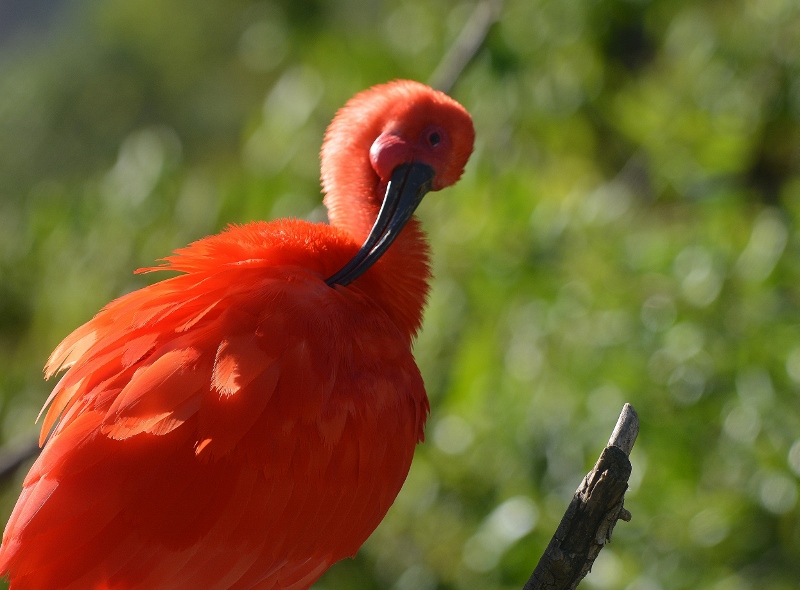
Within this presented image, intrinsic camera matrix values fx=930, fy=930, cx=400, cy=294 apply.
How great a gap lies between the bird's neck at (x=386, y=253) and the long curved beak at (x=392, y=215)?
67 mm

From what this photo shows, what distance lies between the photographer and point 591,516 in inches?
68.5

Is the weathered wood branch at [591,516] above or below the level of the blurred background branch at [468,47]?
above

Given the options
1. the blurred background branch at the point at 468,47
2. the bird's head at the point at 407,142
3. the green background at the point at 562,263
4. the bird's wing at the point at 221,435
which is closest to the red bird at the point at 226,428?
the bird's wing at the point at 221,435

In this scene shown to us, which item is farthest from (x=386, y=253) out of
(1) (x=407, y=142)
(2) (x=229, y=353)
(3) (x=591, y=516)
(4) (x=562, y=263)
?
(4) (x=562, y=263)

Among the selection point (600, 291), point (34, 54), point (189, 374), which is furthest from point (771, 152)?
point (34, 54)

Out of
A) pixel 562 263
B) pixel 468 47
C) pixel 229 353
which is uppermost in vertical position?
pixel 229 353

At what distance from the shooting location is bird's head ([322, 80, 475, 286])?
102 inches

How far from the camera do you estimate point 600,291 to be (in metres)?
4.02

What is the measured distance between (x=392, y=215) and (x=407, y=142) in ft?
0.76

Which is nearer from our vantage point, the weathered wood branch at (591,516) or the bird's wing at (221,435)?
the weathered wood branch at (591,516)

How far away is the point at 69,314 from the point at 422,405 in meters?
3.23

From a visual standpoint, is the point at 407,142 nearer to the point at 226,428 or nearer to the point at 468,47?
the point at 226,428

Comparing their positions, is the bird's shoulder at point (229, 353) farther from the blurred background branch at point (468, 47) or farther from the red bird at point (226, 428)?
the blurred background branch at point (468, 47)

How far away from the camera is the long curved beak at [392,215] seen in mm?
2334
